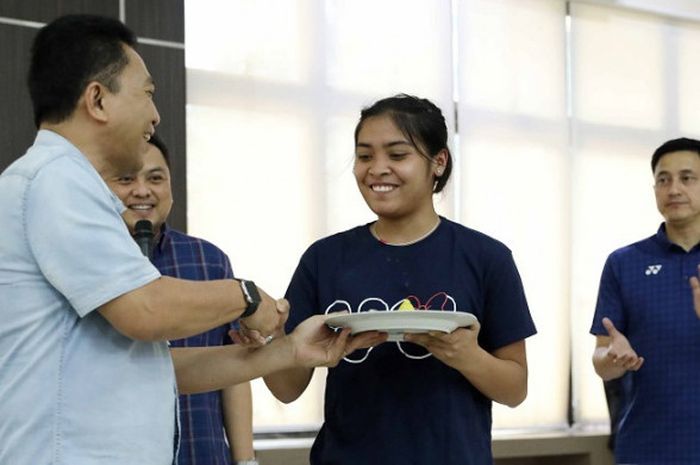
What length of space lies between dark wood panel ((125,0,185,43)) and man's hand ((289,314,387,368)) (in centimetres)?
195

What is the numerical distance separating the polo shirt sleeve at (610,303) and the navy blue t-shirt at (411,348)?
4.00ft

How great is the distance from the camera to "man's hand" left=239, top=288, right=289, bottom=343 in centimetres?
181

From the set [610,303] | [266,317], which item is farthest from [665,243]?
[266,317]

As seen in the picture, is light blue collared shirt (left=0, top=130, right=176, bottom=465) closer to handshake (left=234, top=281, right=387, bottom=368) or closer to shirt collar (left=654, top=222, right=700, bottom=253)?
handshake (left=234, top=281, right=387, bottom=368)

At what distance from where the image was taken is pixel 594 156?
18.0 feet

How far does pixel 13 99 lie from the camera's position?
136 inches

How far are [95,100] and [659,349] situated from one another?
2081 millimetres

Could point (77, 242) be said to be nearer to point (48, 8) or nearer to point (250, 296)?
point (250, 296)

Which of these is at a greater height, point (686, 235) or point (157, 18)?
point (157, 18)

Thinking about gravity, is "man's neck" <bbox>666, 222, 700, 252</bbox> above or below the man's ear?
below

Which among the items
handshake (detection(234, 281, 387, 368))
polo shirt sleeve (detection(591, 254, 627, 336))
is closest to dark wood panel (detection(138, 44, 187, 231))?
polo shirt sleeve (detection(591, 254, 627, 336))

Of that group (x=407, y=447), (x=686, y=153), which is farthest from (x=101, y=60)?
(x=686, y=153)

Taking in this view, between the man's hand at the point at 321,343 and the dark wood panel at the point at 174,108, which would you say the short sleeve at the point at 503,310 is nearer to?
the man's hand at the point at 321,343

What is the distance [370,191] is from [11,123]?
162 cm
